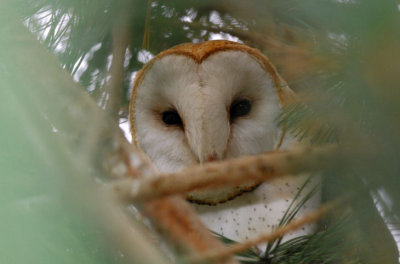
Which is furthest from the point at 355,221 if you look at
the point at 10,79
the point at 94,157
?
the point at 10,79

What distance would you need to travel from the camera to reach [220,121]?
1546 millimetres

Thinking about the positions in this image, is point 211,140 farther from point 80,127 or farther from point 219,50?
point 80,127

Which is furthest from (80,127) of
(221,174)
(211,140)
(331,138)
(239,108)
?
(239,108)

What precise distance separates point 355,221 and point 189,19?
4.30 ft

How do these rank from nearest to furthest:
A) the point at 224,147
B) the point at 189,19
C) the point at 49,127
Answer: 1. the point at 49,127
2. the point at 224,147
3. the point at 189,19

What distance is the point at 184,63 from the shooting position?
1672 mm

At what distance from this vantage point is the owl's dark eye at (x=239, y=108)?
165 centimetres

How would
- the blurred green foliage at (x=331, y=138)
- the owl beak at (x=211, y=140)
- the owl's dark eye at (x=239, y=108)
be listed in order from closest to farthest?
the blurred green foliage at (x=331, y=138), the owl beak at (x=211, y=140), the owl's dark eye at (x=239, y=108)

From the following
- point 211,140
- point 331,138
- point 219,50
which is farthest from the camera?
point 219,50

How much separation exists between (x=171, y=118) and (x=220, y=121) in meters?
0.25

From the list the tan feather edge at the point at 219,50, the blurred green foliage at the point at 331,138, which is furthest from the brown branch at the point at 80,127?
the tan feather edge at the point at 219,50

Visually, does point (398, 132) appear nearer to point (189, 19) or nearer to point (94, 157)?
point (94, 157)

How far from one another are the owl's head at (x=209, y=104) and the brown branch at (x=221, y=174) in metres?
0.96

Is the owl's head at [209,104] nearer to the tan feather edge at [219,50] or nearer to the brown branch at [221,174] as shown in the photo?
the tan feather edge at [219,50]
